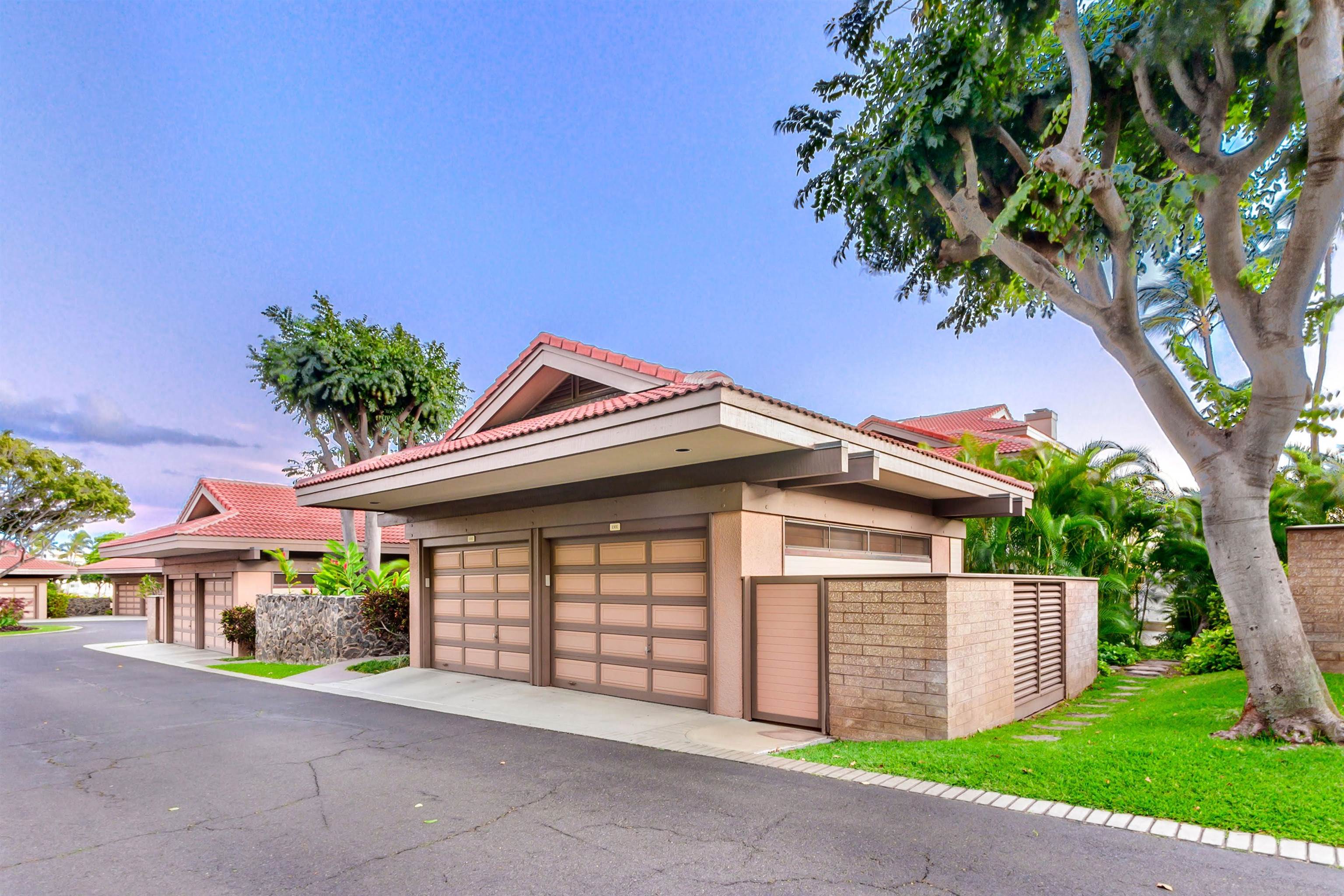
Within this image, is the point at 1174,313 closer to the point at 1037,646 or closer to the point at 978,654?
the point at 1037,646

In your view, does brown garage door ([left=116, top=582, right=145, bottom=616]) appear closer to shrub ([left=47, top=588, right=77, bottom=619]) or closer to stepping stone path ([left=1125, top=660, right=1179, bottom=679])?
shrub ([left=47, top=588, right=77, bottom=619])

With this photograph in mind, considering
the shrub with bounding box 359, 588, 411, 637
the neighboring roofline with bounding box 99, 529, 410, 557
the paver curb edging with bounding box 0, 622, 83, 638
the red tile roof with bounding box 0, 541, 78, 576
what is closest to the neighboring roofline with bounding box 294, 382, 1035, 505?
the shrub with bounding box 359, 588, 411, 637

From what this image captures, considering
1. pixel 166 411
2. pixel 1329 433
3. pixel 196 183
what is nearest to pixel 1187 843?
pixel 1329 433

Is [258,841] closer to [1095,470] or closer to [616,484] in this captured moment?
[616,484]

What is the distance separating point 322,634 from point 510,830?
41.1 feet

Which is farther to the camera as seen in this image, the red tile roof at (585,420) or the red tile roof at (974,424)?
the red tile roof at (974,424)

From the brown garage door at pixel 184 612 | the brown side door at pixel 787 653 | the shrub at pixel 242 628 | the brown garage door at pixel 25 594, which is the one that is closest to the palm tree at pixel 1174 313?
the brown side door at pixel 787 653

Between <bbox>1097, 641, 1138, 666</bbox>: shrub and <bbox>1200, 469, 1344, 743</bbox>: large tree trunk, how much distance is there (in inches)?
288

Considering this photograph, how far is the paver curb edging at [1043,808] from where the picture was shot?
4.43 m

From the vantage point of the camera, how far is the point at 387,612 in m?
15.9

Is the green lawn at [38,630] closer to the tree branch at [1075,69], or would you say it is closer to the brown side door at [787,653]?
the brown side door at [787,653]

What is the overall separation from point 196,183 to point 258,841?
22.4 meters

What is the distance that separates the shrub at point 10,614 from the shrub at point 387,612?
2699 cm

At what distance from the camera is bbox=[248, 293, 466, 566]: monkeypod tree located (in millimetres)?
20953
